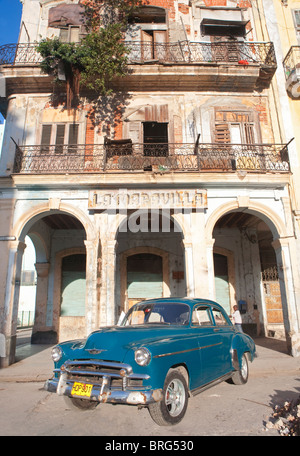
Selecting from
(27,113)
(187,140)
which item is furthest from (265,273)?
(27,113)

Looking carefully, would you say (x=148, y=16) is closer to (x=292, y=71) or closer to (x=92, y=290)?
(x=292, y=71)

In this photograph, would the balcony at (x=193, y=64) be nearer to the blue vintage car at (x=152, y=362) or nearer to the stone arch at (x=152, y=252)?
the stone arch at (x=152, y=252)

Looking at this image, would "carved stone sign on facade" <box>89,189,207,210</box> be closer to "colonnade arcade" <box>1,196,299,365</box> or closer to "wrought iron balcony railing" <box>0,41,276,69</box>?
"colonnade arcade" <box>1,196,299,365</box>

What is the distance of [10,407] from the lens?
16.0 feet

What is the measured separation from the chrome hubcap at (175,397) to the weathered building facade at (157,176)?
199 inches

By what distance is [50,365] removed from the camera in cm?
820

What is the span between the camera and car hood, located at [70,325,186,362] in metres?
3.70

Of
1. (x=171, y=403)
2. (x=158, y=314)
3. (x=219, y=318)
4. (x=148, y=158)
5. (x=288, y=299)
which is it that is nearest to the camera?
(x=171, y=403)

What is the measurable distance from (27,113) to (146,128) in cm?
465

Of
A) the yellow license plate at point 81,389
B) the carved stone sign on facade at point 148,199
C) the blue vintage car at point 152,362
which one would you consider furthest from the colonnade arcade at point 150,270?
the yellow license plate at point 81,389

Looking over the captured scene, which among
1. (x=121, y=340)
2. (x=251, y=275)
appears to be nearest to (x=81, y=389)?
(x=121, y=340)

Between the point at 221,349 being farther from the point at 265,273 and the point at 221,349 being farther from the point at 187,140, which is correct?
the point at 265,273

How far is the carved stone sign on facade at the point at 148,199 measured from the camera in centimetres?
961

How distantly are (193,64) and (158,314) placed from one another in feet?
32.0
